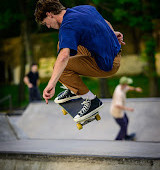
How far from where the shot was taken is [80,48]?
167 inches

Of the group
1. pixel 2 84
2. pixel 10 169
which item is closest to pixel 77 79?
pixel 10 169

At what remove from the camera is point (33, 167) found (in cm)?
473

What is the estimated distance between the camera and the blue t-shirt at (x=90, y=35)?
3.52 m

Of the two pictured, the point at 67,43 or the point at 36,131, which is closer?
the point at 67,43

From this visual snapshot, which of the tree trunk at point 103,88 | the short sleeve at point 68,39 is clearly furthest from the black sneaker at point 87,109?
the tree trunk at point 103,88

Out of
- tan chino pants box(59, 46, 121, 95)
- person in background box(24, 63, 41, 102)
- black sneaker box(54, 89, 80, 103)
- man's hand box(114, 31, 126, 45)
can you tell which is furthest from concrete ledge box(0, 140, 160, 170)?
person in background box(24, 63, 41, 102)

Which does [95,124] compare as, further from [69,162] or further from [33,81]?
[69,162]

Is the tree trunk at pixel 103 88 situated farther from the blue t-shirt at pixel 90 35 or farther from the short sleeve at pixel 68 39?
the short sleeve at pixel 68 39

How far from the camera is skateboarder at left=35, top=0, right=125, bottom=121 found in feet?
11.6

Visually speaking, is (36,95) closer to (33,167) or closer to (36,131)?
(36,131)

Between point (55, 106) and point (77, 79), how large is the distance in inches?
253

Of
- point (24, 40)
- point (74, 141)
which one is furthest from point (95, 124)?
point (24, 40)

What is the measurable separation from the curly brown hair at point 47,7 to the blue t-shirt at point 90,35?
130mm

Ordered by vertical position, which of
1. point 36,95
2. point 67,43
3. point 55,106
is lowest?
point 36,95
